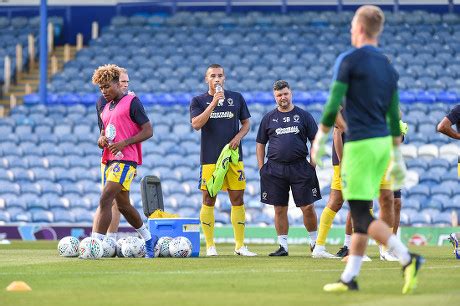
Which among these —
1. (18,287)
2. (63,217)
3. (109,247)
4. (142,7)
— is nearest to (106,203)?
(109,247)

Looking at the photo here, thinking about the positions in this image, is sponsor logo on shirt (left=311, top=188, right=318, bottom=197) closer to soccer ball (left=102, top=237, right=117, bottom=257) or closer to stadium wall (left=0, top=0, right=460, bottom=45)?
soccer ball (left=102, top=237, right=117, bottom=257)

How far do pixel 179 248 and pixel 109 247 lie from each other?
2.79ft

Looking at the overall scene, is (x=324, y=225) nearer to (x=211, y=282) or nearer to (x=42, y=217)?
(x=211, y=282)

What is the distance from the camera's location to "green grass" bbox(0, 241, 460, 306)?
7.52 metres

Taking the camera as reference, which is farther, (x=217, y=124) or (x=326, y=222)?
(x=217, y=124)

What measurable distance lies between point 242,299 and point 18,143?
1959cm

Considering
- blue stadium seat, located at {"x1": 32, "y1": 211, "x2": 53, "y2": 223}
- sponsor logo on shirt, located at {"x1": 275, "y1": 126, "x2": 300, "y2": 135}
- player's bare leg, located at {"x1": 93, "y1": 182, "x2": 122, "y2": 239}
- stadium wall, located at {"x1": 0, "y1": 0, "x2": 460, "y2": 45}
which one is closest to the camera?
player's bare leg, located at {"x1": 93, "y1": 182, "x2": 122, "y2": 239}

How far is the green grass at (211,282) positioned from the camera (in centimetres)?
752

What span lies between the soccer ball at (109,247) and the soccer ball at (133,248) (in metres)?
0.10

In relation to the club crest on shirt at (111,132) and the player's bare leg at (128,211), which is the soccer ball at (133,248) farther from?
the club crest on shirt at (111,132)

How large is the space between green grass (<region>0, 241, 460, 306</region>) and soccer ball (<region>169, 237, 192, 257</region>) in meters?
0.58

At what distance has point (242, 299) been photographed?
24.7 feet

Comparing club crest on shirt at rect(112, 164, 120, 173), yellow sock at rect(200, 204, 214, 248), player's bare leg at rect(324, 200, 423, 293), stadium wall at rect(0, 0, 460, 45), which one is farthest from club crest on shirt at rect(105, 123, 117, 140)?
stadium wall at rect(0, 0, 460, 45)

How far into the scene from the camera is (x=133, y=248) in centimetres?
1327
